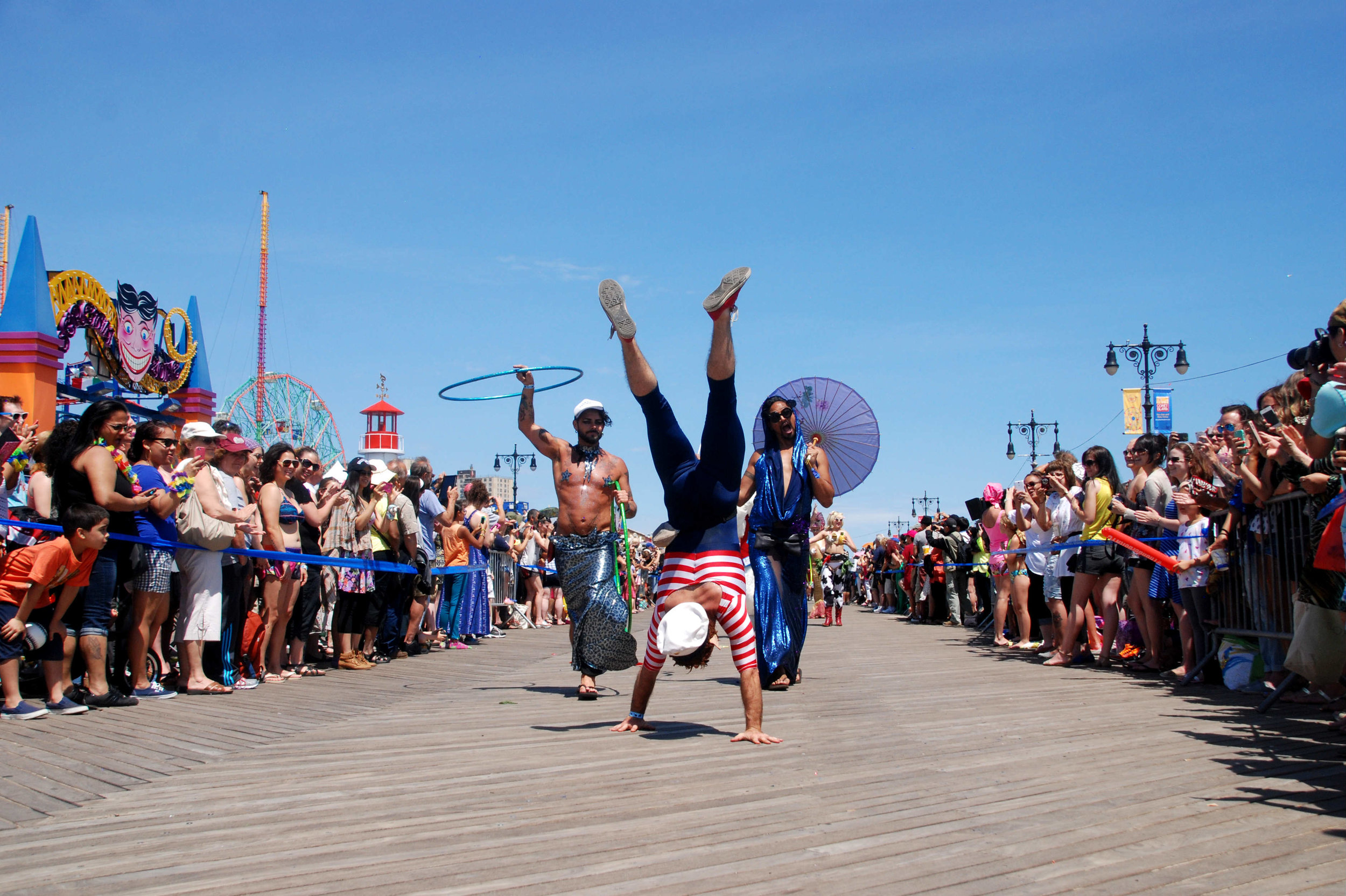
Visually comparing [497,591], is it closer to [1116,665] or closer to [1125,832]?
[1116,665]

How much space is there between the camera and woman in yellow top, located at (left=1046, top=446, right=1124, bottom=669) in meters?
9.44

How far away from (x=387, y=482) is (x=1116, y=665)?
7.56m

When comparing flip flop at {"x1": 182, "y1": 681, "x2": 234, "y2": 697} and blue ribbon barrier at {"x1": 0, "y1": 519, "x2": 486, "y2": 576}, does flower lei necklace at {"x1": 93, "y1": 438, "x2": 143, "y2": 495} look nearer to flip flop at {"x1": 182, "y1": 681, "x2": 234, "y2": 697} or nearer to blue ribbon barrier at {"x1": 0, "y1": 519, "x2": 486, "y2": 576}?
blue ribbon barrier at {"x1": 0, "y1": 519, "x2": 486, "y2": 576}

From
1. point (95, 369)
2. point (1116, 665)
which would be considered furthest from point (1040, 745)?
point (95, 369)

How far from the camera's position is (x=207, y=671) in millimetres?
7984

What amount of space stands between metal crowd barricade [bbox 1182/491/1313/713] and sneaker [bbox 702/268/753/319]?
144 inches

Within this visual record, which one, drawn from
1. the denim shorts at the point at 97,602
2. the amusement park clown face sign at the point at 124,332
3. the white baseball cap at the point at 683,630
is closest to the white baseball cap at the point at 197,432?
the denim shorts at the point at 97,602

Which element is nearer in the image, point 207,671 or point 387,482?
point 207,671

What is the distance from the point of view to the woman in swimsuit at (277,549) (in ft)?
28.5

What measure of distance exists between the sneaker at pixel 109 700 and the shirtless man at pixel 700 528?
11.3 ft

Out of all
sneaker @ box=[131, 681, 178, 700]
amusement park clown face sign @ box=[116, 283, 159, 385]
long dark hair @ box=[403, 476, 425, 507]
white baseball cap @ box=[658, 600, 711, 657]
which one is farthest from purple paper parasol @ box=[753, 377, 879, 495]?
amusement park clown face sign @ box=[116, 283, 159, 385]

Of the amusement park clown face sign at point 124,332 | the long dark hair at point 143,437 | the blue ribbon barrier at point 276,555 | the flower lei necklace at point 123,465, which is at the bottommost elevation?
the blue ribbon barrier at point 276,555

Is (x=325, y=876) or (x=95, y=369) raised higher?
(x=95, y=369)

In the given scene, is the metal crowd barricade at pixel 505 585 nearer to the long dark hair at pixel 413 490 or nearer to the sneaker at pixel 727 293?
the long dark hair at pixel 413 490
